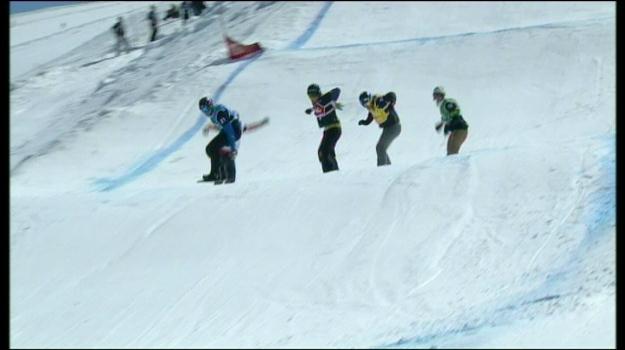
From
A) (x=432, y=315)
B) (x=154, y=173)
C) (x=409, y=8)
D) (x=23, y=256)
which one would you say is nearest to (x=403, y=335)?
(x=432, y=315)

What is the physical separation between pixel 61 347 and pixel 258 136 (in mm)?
7584

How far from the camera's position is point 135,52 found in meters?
23.0

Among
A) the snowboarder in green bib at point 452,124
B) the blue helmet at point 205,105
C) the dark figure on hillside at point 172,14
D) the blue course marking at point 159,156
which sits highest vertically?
the blue helmet at point 205,105

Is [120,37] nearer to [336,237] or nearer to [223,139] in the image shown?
[223,139]

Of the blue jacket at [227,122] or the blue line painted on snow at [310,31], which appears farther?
the blue line painted on snow at [310,31]

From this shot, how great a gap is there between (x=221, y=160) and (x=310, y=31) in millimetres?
10354

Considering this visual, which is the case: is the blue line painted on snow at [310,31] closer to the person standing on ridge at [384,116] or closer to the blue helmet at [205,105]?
the person standing on ridge at [384,116]

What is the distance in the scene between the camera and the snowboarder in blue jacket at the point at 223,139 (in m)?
10.4

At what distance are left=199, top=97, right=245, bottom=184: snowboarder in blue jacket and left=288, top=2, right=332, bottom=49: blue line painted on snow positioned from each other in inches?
336

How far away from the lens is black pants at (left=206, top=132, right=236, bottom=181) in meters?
10.5

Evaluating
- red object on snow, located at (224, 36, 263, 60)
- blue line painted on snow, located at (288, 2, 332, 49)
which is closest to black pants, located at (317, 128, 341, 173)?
red object on snow, located at (224, 36, 263, 60)

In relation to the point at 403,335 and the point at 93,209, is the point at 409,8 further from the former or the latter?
the point at 403,335

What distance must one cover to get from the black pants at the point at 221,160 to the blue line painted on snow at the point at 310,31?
335 inches

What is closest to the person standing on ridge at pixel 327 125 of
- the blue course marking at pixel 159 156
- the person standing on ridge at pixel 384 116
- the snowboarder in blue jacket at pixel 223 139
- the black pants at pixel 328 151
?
the black pants at pixel 328 151
